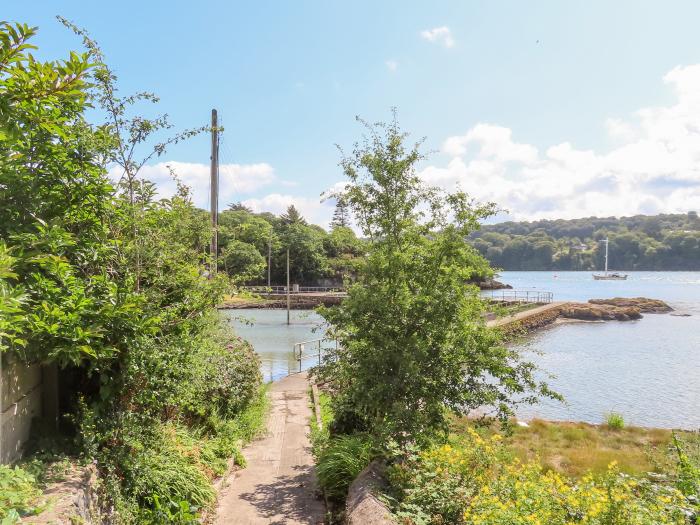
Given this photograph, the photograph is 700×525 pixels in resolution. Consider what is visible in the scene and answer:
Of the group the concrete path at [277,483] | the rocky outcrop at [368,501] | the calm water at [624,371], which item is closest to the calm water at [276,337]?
the concrete path at [277,483]

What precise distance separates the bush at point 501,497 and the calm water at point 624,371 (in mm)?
1987

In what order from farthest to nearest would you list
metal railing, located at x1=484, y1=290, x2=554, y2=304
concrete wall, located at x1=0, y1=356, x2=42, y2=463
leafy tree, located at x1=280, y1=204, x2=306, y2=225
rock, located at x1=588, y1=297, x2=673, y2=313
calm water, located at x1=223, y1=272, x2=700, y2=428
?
leafy tree, located at x1=280, y1=204, x2=306, y2=225 < rock, located at x1=588, y1=297, x2=673, y2=313 < metal railing, located at x1=484, y1=290, x2=554, y2=304 < calm water, located at x1=223, y1=272, x2=700, y2=428 < concrete wall, located at x1=0, y1=356, x2=42, y2=463

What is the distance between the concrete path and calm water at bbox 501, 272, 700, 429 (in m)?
3.58

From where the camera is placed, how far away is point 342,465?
642 cm

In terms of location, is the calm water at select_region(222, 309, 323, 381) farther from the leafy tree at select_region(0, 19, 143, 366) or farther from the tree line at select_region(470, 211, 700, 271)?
the tree line at select_region(470, 211, 700, 271)

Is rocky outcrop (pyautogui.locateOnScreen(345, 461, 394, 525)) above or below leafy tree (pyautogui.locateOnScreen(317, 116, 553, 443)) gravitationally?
below

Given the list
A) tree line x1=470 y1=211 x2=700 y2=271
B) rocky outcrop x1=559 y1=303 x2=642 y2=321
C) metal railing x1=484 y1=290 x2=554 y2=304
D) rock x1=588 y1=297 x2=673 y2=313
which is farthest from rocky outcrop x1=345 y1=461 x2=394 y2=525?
tree line x1=470 y1=211 x2=700 y2=271

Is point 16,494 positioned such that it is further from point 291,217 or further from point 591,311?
point 291,217

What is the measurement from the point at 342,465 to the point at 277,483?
1.19 meters

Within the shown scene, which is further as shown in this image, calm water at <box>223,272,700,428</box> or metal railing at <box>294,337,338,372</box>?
calm water at <box>223,272,700,428</box>

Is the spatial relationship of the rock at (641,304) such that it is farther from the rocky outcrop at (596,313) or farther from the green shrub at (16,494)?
the green shrub at (16,494)

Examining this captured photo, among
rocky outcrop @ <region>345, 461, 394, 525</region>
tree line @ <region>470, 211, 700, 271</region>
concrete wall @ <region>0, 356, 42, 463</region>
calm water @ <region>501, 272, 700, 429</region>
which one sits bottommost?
calm water @ <region>501, 272, 700, 429</region>

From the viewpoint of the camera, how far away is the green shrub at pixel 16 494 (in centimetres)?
331

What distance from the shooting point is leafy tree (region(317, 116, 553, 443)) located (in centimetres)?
583
